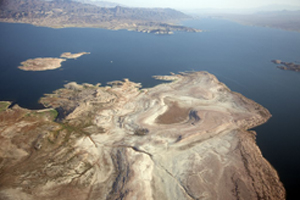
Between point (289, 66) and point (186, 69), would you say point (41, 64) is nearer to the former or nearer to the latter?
point (186, 69)

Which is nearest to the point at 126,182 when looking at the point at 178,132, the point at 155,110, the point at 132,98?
the point at 178,132

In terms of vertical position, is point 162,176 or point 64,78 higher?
point 64,78

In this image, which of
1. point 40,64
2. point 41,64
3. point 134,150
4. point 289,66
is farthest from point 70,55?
point 289,66

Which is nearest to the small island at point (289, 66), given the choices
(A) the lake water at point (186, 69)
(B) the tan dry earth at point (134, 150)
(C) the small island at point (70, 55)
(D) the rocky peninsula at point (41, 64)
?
(A) the lake water at point (186, 69)

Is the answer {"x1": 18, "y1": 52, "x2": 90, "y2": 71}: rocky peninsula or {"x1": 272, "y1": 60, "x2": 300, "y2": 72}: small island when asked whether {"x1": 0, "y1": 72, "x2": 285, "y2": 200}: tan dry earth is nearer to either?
{"x1": 18, "y1": 52, "x2": 90, "y2": 71}: rocky peninsula

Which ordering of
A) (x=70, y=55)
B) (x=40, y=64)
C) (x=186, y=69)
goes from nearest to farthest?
(x=40, y=64)
(x=186, y=69)
(x=70, y=55)

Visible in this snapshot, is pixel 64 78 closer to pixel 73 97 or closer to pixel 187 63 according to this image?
pixel 73 97

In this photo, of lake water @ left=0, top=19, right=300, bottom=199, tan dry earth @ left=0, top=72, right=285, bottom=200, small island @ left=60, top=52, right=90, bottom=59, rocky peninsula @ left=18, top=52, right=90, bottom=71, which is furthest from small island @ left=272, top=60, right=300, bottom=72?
rocky peninsula @ left=18, top=52, right=90, bottom=71
